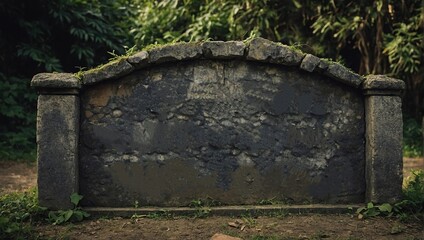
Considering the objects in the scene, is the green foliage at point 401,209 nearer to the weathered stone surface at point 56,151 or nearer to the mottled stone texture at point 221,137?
the mottled stone texture at point 221,137

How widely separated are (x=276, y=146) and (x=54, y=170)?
1890 millimetres

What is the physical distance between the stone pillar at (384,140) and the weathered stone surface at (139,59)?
75.5 inches

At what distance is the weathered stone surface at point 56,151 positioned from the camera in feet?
12.3

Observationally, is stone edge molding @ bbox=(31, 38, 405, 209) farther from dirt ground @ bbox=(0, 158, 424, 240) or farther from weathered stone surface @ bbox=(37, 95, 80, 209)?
dirt ground @ bbox=(0, 158, 424, 240)

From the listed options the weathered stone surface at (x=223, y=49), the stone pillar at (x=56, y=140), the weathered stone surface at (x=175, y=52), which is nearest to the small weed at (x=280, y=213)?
the weathered stone surface at (x=223, y=49)

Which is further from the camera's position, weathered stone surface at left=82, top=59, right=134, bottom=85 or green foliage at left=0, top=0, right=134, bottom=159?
green foliage at left=0, top=0, right=134, bottom=159

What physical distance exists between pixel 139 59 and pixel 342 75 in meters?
1.75

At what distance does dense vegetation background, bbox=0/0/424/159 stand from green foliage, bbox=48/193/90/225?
13.6ft

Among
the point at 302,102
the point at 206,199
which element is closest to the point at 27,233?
the point at 206,199

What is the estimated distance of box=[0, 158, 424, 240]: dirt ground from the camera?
345 cm

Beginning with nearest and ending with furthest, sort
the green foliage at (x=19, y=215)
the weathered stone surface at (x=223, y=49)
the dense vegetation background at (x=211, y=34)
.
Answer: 1. the green foliage at (x=19, y=215)
2. the weathered stone surface at (x=223, y=49)
3. the dense vegetation background at (x=211, y=34)

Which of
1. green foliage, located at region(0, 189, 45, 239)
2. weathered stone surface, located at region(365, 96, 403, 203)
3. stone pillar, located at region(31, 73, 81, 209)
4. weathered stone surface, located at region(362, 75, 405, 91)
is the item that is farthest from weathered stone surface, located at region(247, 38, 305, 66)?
green foliage, located at region(0, 189, 45, 239)

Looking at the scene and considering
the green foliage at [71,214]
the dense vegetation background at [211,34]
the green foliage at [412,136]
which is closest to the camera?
the green foliage at [71,214]

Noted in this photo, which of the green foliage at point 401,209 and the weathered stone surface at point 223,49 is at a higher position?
the weathered stone surface at point 223,49
